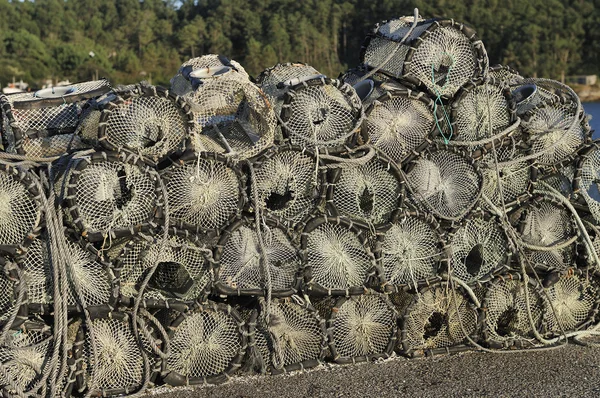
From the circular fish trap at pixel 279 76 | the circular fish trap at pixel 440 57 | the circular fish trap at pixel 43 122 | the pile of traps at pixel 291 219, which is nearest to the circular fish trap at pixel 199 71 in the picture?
the pile of traps at pixel 291 219

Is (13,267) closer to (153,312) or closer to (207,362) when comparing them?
(153,312)

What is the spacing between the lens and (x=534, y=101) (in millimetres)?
4590

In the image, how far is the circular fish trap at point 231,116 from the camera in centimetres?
389

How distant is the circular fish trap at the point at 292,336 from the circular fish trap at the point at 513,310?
0.99 m

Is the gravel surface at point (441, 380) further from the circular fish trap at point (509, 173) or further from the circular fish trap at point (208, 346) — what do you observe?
the circular fish trap at point (509, 173)

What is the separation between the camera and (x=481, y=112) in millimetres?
4375

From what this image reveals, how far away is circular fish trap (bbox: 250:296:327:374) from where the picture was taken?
3.94m

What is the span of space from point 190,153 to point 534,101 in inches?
86.0

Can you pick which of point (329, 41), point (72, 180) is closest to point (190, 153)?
point (72, 180)

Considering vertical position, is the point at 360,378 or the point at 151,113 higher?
the point at 151,113

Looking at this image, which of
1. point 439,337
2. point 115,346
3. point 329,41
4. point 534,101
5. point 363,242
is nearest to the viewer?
point 115,346

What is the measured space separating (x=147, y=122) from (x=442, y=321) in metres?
2.00

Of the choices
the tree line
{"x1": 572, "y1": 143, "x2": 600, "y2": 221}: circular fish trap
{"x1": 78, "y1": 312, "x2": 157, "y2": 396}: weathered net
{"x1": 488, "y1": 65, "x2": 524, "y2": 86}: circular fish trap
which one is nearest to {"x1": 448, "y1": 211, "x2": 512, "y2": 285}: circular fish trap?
{"x1": 572, "y1": 143, "x2": 600, "y2": 221}: circular fish trap

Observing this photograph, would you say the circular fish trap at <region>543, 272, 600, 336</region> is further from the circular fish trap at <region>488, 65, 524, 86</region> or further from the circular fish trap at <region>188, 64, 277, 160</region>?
the circular fish trap at <region>188, 64, 277, 160</region>
